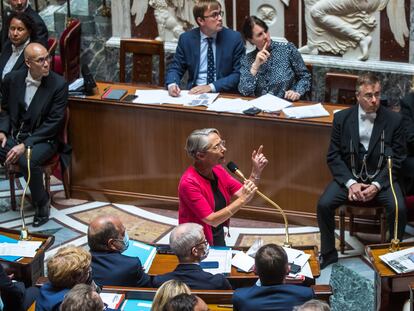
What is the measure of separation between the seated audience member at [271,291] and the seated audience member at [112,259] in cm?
69

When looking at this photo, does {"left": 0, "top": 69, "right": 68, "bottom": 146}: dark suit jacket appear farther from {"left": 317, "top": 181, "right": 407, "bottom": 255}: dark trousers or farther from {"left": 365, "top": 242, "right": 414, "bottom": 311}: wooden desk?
{"left": 365, "top": 242, "right": 414, "bottom": 311}: wooden desk

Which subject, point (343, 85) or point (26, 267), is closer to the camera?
point (26, 267)

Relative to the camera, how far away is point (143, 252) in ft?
16.9

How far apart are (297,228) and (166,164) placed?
1.11 m

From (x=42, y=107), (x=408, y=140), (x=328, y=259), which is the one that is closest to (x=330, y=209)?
(x=328, y=259)

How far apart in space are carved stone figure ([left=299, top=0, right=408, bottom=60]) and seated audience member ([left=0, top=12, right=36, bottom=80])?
8.11ft

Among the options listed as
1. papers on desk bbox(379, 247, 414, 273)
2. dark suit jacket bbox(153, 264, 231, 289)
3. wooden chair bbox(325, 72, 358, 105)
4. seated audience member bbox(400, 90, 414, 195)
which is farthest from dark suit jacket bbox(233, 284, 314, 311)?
wooden chair bbox(325, 72, 358, 105)

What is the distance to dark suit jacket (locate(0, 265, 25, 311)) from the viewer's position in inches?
180

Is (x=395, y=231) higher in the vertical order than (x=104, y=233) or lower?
lower

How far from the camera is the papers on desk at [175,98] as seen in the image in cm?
698

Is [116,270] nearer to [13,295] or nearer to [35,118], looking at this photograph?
[13,295]

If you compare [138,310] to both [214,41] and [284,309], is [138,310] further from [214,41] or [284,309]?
[214,41]

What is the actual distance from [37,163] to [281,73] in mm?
1952

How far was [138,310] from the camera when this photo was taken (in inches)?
171
